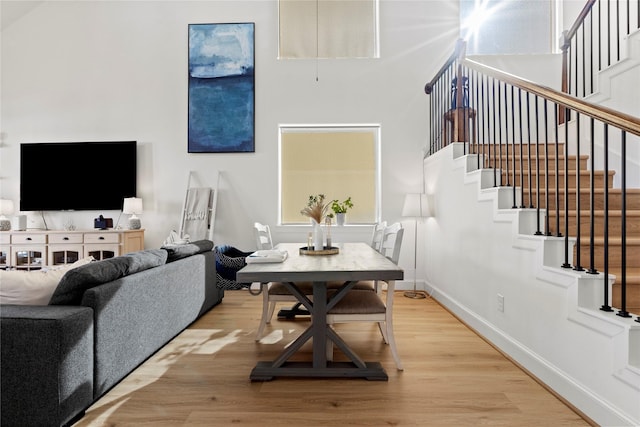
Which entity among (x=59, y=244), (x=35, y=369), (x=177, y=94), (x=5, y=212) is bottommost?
(x=35, y=369)

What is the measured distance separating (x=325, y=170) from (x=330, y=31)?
1.90m

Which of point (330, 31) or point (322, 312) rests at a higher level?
point (330, 31)

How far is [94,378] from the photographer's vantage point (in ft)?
5.90

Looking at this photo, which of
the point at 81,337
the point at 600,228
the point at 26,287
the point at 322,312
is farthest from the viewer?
the point at 600,228

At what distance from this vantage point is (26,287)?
178 cm

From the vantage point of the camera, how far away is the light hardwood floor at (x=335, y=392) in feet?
5.62

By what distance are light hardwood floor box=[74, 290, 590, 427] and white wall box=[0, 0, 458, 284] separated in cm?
230

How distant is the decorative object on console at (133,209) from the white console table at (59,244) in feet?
0.57

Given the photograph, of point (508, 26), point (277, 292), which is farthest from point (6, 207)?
point (508, 26)

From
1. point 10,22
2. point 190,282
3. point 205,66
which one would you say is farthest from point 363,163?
point 10,22

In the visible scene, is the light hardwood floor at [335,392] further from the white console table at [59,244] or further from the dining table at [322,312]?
the white console table at [59,244]

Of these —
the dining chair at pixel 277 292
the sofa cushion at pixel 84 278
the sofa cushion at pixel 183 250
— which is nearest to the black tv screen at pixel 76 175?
the sofa cushion at pixel 183 250

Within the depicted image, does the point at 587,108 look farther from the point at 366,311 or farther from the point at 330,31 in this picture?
the point at 330,31

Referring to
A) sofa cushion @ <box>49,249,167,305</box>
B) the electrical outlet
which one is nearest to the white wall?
the electrical outlet
